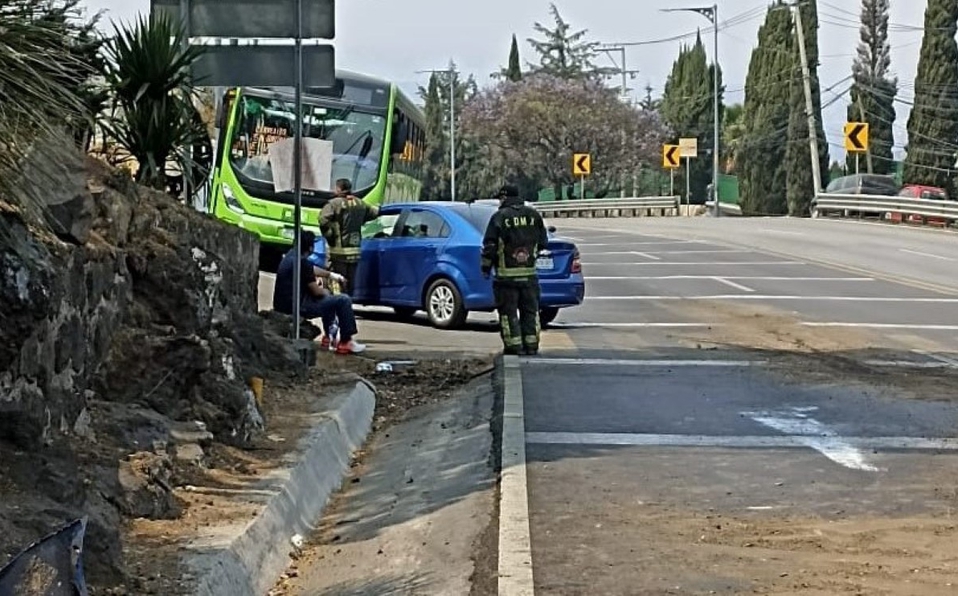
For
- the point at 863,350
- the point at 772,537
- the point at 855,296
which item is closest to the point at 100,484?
the point at 772,537

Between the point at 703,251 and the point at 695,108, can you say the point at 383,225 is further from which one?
the point at 695,108

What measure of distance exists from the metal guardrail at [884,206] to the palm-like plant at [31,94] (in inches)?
1578

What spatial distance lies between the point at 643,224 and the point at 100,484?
1711 inches

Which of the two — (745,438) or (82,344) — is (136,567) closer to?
(82,344)

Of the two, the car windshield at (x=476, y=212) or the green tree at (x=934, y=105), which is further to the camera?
the green tree at (x=934, y=105)

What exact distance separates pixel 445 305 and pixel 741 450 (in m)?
8.72

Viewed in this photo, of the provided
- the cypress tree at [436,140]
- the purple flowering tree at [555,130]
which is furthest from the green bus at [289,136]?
the cypress tree at [436,140]

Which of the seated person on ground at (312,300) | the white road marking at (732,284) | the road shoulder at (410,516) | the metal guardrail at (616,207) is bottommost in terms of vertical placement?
the road shoulder at (410,516)

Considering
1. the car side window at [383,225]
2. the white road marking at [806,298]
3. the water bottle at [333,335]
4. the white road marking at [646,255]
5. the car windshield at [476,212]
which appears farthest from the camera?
the white road marking at [646,255]

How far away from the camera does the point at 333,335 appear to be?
15.0 meters

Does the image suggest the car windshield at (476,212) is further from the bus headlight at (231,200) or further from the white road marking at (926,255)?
the white road marking at (926,255)

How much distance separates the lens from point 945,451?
9500mm

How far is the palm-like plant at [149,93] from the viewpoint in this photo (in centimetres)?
1043

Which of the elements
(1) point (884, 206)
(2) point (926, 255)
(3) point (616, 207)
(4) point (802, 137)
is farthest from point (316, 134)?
(4) point (802, 137)
